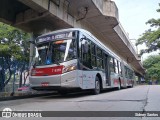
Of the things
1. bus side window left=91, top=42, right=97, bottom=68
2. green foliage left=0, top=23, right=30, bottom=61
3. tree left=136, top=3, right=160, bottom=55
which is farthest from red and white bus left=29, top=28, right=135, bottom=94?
tree left=136, top=3, right=160, bottom=55

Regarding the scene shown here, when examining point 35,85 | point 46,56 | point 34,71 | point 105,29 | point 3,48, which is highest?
point 105,29

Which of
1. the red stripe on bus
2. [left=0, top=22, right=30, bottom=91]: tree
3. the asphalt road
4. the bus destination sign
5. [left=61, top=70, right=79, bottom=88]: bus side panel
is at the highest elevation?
[left=0, top=22, right=30, bottom=91]: tree

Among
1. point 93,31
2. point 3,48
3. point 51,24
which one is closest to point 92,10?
point 51,24

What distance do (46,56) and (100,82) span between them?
369 centimetres

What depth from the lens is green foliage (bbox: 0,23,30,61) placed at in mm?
19714

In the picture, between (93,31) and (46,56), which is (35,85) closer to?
(46,56)

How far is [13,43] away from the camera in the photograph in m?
20.4

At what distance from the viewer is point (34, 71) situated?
9.16 metres

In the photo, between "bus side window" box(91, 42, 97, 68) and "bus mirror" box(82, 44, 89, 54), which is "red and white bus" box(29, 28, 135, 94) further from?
"bus side window" box(91, 42, 97, 68)

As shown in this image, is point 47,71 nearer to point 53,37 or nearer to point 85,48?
point 53,37

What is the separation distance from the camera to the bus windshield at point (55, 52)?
28.4 ft

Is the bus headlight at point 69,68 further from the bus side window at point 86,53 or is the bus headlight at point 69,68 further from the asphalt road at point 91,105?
the asphalt road at point 91,105

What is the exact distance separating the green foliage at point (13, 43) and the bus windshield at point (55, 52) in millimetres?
10930

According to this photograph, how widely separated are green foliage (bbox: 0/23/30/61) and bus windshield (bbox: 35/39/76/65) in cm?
1093
